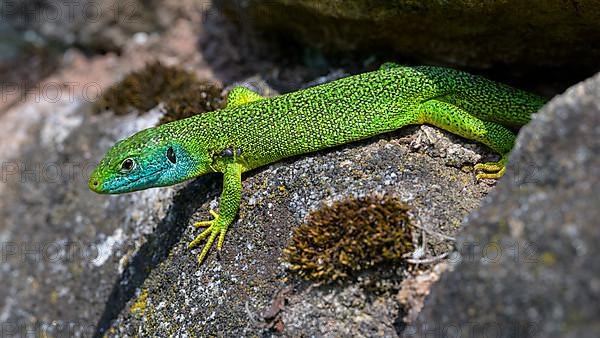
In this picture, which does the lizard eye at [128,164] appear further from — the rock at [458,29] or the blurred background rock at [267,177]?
the rock at [458,29]

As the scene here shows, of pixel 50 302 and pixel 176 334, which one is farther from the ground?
pixel 176 334

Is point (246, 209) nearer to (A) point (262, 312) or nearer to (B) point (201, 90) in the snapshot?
(A) point (262, 312)

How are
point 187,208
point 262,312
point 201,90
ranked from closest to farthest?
point 262,312 → point 187,208 → point 201,90

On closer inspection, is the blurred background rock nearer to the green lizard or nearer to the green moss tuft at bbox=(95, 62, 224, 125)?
the green moss tuft at bbox=(95, 62, 224, 125)

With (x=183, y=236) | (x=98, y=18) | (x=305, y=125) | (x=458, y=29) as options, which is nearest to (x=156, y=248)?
(x=183, y=236)

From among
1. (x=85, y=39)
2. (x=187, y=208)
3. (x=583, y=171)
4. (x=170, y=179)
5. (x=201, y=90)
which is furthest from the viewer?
(x=85, y=39)

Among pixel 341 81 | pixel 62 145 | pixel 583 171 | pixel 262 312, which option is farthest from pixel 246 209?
pixel 62 145
